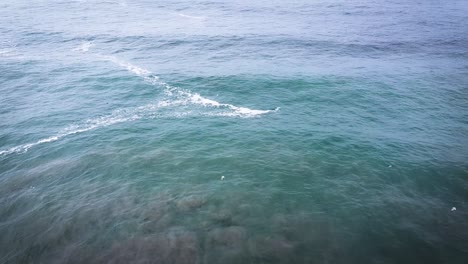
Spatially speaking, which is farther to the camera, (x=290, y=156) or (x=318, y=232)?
(x=290, y=156)

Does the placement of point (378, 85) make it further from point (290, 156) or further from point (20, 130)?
point (20, 130)

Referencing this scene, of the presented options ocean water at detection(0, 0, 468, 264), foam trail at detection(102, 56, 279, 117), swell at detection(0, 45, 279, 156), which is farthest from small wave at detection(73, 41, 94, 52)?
swell at detection(0, 45, 279, 156)

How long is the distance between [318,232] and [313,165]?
14377 millimetres

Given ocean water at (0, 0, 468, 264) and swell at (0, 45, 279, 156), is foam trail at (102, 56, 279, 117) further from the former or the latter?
ocean water at (0, 0, 468, 264)

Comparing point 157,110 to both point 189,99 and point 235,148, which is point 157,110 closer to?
point 189,99

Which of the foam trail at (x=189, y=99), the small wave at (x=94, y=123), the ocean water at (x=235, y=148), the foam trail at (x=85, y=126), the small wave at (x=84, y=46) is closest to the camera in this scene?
the ocean water at (x=235, y=148)

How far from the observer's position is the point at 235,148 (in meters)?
55.4

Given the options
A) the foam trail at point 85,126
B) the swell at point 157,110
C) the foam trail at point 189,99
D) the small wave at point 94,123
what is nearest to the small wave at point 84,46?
the foam trail at point 189,99

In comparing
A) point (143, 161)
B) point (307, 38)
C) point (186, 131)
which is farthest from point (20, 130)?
point (307, 38)

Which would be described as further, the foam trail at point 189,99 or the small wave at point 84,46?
the small wave at point 84,46

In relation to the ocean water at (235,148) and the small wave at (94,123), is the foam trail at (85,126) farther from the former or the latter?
the ocean water at (235,148)

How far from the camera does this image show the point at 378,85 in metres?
76.4

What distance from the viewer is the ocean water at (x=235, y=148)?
121ft

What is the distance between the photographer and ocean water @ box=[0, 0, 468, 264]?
121 feet
